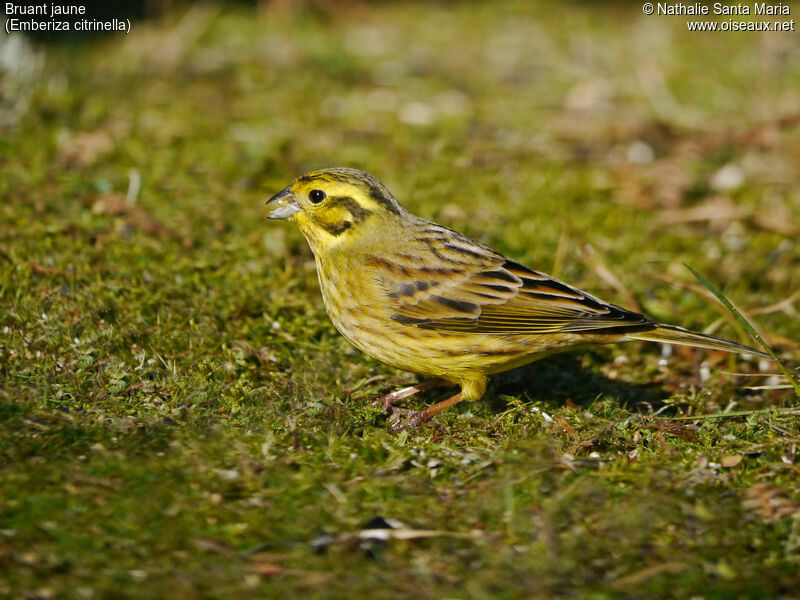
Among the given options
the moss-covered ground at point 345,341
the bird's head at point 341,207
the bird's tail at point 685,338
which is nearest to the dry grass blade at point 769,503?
the moss-covered ground at point 345,341

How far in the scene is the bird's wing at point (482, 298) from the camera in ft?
A: 15.4

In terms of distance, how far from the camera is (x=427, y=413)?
15.4 ft

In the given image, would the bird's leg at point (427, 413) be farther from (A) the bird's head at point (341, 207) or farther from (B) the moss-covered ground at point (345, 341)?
(A) the bird's head at point (341, 207)

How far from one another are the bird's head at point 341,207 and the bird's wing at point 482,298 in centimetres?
22

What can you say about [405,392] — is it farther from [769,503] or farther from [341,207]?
[769,503]

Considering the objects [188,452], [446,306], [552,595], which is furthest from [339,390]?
[552,595]

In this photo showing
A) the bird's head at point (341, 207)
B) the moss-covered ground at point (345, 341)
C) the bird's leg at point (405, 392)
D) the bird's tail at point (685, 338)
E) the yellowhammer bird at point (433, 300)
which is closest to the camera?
the moss-covered ground at point (345, 341)

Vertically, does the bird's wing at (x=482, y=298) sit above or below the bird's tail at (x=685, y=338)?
above

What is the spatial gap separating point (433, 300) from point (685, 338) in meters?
1.29

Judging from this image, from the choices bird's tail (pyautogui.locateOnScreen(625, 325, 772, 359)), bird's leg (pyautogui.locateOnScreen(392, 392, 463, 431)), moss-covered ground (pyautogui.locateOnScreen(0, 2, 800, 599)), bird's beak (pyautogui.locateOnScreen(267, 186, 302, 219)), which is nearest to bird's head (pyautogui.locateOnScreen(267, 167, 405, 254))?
bird's beak (pyautogui.locateOnScreen(267, 186, 302, 219))

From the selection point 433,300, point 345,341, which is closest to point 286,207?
point 345,341

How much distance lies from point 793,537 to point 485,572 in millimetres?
1247

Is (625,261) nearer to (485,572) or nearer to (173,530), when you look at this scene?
(485,572)

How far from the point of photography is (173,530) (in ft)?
11.6
